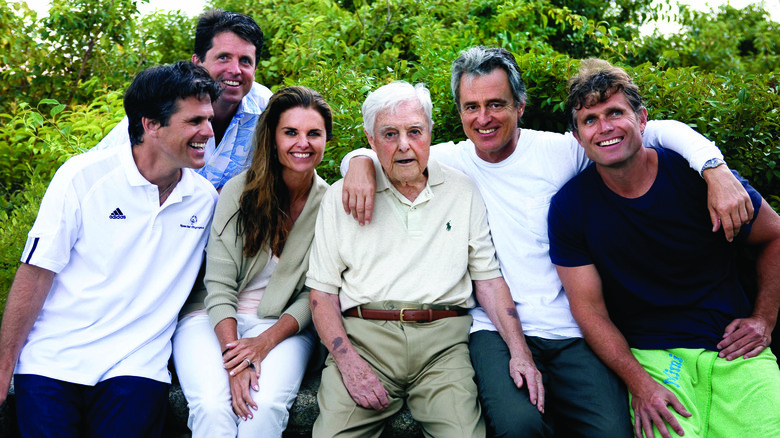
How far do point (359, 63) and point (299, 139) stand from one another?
2.25 m

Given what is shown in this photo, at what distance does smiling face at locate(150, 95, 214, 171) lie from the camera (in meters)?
3.03

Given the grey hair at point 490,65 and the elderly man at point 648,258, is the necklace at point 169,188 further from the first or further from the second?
the elderly man at point 648,258

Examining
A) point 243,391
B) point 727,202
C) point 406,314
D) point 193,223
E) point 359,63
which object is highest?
point 359,63

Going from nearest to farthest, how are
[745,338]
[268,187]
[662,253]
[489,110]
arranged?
1. [745,338]
2. [662,253]
3. [489,110]
4. [268,187]

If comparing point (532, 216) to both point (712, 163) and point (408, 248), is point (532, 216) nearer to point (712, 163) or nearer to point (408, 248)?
point (408, 248)

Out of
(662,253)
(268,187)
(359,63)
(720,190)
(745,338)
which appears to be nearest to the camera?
(720,190)

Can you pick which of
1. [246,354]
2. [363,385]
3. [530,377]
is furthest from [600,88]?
[246,354]

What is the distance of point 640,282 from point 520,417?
88cm

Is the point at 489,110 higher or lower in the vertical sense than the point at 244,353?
higher

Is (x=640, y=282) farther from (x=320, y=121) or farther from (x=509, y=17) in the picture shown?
(x=509, y=17)

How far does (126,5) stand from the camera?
5371 millimetres

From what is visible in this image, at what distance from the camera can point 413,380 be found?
9.55 ft

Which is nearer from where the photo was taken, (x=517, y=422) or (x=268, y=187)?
(x=517, y=422)

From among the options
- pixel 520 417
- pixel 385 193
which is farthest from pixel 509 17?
pixel 520 417
